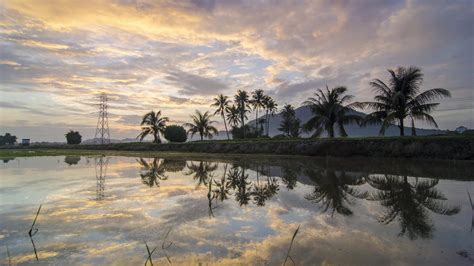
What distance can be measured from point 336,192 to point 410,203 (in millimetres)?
2692

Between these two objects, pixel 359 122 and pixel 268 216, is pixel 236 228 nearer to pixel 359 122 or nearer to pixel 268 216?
pixel 268 216

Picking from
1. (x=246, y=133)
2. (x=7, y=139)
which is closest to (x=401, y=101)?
(x=246, y=133)

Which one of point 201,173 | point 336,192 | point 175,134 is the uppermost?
point 175,134

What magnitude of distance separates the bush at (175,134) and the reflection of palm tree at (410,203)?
4991 centimetres

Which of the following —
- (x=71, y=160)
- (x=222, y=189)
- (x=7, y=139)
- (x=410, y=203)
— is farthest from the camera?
(x=7, y=139)

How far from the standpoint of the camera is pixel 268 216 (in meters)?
8.40

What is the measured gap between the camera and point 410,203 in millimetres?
9523

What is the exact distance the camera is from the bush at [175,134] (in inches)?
2404

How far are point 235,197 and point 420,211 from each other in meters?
5.62

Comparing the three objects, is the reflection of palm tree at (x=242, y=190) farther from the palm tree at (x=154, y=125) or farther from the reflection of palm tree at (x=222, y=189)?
the palm tree at (x=154, y=125)

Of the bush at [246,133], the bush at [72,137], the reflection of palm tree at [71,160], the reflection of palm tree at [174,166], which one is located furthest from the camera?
the bush at [72,137]

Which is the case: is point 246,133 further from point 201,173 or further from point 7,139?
point 7,139

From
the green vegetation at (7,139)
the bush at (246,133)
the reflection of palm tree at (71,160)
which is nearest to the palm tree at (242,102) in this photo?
the bush at (246,133)

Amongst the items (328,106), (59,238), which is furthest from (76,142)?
(59,238)
